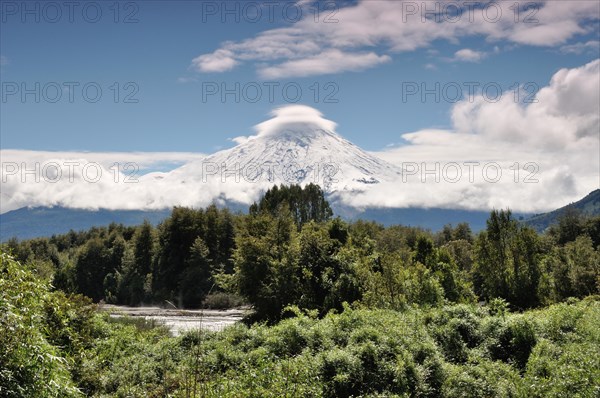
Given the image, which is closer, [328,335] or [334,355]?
[334,355]

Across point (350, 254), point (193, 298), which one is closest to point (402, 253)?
point (350, 254)

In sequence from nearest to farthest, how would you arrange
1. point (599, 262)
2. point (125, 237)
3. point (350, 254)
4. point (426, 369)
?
point (426, 369) < point (350, 254) < point (599, 262) < point (125, 237)

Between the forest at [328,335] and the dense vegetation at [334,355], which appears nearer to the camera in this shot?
the forest at [328,335]

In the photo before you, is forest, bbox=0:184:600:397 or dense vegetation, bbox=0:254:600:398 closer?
forest, bbox=0:184:600:397

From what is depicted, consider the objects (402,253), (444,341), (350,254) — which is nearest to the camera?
(444,341)

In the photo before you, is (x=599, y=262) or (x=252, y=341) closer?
(x=252, y=341)

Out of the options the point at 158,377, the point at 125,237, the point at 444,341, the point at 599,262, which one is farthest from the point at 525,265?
the point at 125,237

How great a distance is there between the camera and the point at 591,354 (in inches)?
640

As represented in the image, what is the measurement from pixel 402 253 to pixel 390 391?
46.7 metres

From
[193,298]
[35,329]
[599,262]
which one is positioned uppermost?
[35,329]

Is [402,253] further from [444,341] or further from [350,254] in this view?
[444,341]

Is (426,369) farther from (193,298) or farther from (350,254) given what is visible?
(193,298)

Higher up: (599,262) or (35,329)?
(35,329)

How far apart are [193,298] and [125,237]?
48.3 meters
